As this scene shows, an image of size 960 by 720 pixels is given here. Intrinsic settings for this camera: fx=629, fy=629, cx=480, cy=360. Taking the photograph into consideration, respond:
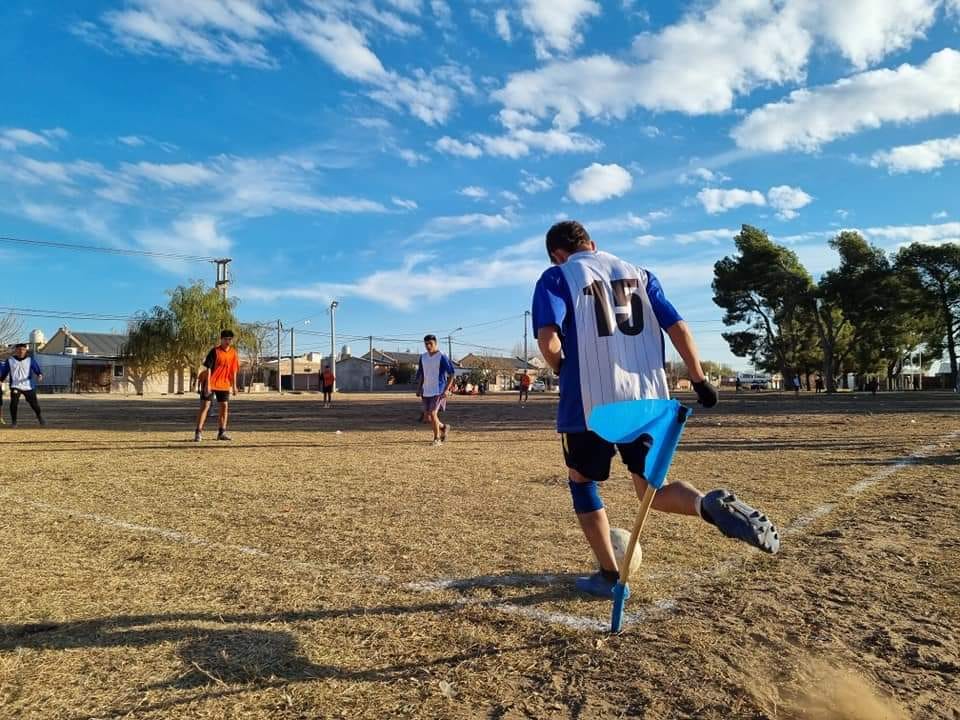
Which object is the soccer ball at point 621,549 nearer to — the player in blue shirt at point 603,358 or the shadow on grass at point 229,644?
the player in blue shirt at point 603,358

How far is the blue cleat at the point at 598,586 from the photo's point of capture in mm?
2992

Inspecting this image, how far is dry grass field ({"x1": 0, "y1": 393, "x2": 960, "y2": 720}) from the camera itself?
2.10 metres

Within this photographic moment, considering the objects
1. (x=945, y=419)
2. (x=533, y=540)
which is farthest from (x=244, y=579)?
(x=945, y=419)

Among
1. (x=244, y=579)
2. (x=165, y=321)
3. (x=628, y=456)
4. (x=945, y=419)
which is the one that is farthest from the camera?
(x=165, y=321)

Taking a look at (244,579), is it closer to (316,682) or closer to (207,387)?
(316,682)

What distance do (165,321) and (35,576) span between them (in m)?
56.2

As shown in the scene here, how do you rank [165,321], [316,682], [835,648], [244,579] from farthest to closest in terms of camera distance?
[165,321]
[244,579]
[835,648]
[316,682]

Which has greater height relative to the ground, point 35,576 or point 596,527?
point 596,527

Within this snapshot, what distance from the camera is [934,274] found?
43750 mm

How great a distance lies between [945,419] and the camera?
1577 cm

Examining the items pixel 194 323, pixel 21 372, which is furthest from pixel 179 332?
pixel 21 372

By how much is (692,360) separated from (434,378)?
8.16 m

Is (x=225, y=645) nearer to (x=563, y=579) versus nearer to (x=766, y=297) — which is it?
(x=563, y=579)

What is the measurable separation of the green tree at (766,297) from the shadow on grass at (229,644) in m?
52.1
